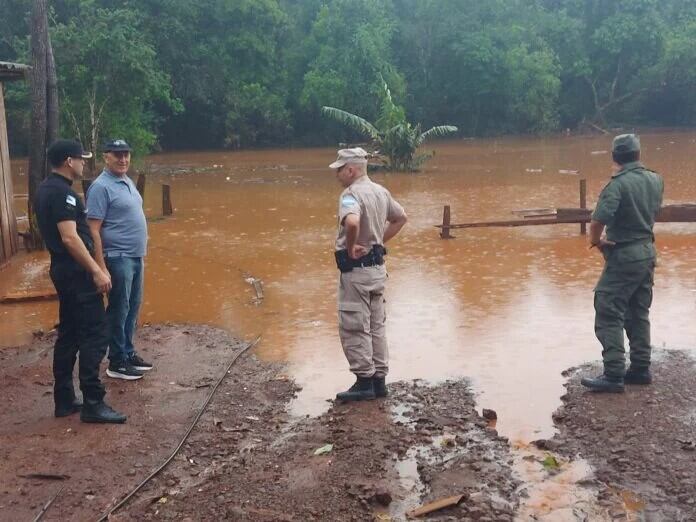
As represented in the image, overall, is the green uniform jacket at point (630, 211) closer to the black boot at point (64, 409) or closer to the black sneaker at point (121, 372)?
the black sneaker at point (121, 372)

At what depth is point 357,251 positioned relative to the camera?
557cm

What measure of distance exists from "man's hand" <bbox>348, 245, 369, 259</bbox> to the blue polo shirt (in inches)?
72.8

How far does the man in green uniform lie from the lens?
5730mm

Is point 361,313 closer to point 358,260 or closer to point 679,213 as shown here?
point 358,260

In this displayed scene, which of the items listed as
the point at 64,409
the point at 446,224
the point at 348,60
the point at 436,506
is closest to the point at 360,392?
the point at 436,506

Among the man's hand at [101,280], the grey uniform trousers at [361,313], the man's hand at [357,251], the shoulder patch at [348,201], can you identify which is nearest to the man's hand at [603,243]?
the grey uniform trousers at [361,313]

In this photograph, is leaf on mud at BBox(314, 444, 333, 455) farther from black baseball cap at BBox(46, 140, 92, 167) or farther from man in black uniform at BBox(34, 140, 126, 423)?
black baseball cap at BBox(46, 140, 92, 167)

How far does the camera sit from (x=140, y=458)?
4910mm

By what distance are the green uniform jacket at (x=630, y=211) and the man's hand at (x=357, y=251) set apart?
5.64 ft

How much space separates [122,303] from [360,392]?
203 cm

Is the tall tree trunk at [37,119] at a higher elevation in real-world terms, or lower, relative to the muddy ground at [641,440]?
higher

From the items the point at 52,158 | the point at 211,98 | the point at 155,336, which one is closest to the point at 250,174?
the point at 211,98

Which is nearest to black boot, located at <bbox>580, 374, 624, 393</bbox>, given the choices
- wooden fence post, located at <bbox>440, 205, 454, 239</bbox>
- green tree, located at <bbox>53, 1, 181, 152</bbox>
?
wooden fence post, located at <bbox>440, 205, 454, 239</bbox>

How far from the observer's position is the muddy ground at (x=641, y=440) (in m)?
4.29
